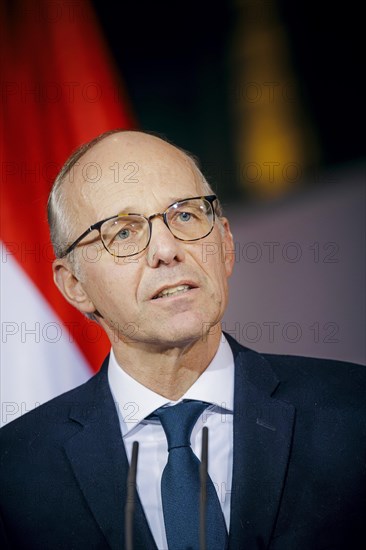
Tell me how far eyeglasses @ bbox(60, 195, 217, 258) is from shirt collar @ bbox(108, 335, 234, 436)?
1.00 feet

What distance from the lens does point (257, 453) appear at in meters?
1.45

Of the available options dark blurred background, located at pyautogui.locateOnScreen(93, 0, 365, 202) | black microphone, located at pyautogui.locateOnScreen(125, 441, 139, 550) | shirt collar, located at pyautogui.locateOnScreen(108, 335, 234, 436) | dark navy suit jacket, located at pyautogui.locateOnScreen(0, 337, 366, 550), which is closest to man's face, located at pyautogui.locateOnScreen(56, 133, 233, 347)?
shirt collar, located at pyautogui.locateOnScreen(108, 335, 234, 436)

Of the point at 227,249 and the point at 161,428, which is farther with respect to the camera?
the point at 227,249

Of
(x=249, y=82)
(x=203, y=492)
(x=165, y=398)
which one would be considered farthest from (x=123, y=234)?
(x=249, y=82)

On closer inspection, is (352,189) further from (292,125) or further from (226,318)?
(226,318)

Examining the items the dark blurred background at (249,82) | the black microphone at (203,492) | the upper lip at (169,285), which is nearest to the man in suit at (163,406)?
the upper lip at (169,285)

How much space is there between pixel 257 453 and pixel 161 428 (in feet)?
0.80

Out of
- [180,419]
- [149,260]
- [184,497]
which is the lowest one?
[184,497]

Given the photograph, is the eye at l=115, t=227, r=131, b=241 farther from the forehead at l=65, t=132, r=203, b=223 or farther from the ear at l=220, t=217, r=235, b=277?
the ear at l=220, t=217, r=235, b=277

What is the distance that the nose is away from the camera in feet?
4.82

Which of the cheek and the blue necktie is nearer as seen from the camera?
the blue necktie

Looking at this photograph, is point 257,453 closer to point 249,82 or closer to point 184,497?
point 184,497

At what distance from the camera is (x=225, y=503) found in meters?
1.44

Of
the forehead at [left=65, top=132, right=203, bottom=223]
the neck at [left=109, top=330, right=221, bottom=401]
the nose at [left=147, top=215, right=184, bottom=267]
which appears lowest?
the neck at [left=109, top=330, right=221, bottom=401]
